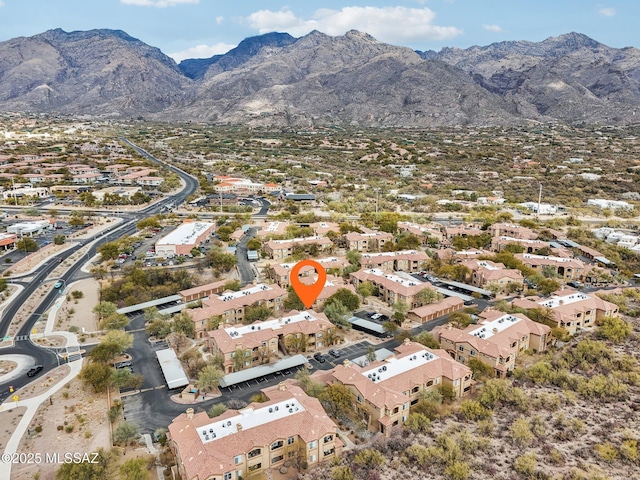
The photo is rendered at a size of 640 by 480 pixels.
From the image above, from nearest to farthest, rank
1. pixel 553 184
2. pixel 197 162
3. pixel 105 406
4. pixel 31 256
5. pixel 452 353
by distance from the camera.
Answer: pixel 105 406 < pixel 452 353 < pixel 31 256 < pixel 553 184 < pixel 197 162

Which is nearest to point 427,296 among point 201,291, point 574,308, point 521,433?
point 574,308

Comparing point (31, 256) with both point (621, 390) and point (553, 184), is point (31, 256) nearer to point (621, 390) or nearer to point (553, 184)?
point (621, 390)

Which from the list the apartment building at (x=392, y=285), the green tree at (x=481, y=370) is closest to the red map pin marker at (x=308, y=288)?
the apartment building at (x=392, y=285)

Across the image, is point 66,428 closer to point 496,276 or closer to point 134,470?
point 134,470

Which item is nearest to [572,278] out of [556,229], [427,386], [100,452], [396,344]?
[556,229]

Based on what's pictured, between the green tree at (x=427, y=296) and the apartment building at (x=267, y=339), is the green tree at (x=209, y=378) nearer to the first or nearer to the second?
the apartment building at (x=267, y=339)

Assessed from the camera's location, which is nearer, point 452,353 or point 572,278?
point 452,353

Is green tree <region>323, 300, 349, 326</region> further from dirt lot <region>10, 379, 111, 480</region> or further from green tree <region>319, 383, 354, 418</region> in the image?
dirt lot <region>10, 379, 111, 480</region>
